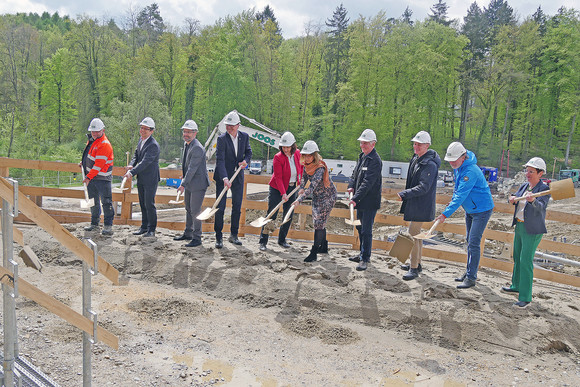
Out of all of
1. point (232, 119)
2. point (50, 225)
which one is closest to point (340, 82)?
point (232, 119)

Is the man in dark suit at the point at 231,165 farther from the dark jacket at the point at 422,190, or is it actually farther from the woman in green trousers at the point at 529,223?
the woman in green trousers at the point at 529,223

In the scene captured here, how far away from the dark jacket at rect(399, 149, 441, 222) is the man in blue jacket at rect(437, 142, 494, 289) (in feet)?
0.73

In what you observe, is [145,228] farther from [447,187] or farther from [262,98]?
[262,98]

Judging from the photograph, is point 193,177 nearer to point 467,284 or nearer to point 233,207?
point 233,207

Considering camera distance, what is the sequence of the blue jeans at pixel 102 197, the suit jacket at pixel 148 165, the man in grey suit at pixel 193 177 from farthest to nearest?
the blue jeans at pixel 102 197 → the suit jacket at pixel 148 165 → the man in grey suit at pixel 193 177

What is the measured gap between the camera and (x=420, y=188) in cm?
560

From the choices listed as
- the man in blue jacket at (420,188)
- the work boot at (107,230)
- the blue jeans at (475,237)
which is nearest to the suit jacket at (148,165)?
the work boot at (107,230)

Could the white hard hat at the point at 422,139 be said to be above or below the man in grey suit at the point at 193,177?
above

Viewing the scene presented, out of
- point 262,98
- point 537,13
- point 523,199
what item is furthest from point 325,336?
point 537,13

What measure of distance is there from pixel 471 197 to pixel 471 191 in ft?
0.25

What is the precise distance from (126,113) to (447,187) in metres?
24.6

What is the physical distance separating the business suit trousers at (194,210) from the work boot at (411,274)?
3.09m

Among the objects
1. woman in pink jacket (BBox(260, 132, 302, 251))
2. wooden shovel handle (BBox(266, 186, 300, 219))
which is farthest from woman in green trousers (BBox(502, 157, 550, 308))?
woman in pink jacket (BBox(260, 132, 302, 251))

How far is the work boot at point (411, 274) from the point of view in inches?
228
